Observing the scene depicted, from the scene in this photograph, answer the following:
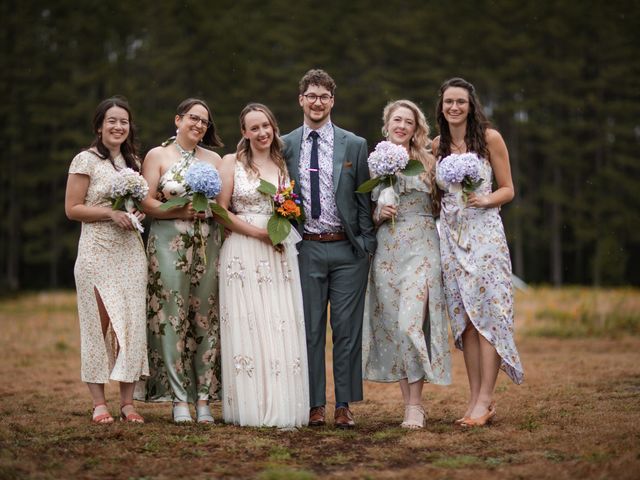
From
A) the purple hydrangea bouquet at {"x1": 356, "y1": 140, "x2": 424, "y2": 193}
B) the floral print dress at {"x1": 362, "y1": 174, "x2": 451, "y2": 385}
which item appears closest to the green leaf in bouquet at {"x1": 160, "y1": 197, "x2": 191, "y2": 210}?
the purple hydrangea bouquet at {"x1": 356, "y1": 140, "x2": 424, "y2": 193}

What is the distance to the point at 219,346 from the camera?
715 centimetres

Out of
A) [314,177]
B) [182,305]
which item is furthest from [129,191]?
[314,177]

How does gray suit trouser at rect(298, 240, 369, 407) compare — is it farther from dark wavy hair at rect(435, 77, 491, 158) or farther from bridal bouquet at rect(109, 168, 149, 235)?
bridal bouquet at rect(109, 168, 149, 235)

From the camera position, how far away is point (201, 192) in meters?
6.64

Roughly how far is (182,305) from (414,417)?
2.20m

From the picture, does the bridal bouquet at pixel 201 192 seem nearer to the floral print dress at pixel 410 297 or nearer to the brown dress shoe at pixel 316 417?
the floral print dress at pixel 410 297

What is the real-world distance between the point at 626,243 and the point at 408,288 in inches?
1205

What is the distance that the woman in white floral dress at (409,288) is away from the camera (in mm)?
6762

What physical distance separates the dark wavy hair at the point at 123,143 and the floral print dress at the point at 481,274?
8.85 feet

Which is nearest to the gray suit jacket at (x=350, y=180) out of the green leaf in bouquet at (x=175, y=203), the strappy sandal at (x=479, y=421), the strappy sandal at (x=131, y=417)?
the green leaf in bouquet at (x=175, y=203)

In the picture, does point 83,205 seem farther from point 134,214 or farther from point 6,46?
point 6,46

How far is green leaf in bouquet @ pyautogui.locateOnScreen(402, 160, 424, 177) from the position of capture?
6.73m

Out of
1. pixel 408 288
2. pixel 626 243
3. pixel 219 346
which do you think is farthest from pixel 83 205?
pixel 626 243

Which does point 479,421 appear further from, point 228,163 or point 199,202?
point 228,163
